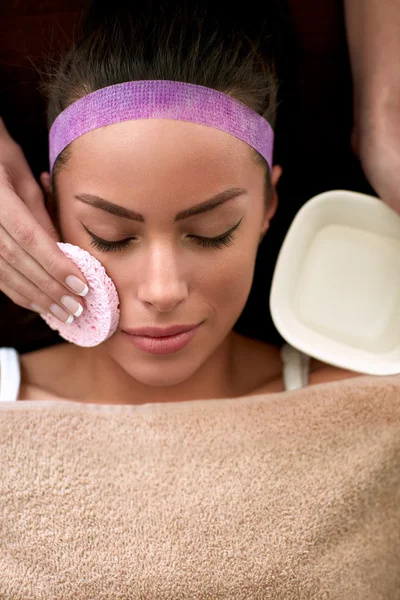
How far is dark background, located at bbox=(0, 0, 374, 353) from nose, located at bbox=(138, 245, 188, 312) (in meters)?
0.48

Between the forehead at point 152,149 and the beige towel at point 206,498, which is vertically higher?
the forehead at point 152,149

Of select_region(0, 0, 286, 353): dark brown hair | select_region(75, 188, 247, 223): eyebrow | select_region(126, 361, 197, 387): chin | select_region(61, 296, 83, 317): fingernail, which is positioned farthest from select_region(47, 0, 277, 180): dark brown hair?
select_region(126, 361, 197, 387): chin

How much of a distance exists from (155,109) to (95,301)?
1.08 ft

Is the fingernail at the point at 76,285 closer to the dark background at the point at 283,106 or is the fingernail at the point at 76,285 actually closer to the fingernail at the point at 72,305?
the fingernail at the point at 72,305

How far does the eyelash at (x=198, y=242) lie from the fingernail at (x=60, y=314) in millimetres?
136

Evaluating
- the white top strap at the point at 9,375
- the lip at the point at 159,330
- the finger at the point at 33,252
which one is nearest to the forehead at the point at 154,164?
the finger at the point at 33,252

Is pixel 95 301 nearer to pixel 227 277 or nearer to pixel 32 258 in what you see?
pixel 32 258

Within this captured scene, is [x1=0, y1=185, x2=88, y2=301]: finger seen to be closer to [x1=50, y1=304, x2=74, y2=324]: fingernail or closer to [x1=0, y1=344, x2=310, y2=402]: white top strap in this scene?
Result: [x1=50, y1=304, x2=74, y2=324]: fingernail

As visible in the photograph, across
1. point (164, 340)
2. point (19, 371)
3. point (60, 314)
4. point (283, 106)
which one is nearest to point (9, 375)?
point (19, 371)

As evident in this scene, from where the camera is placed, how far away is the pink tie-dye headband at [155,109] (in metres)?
1.08

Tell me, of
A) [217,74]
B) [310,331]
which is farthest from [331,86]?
[310,331]

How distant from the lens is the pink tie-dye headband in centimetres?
108

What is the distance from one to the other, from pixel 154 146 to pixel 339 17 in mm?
633

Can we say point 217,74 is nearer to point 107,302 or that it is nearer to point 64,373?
point 107,302
